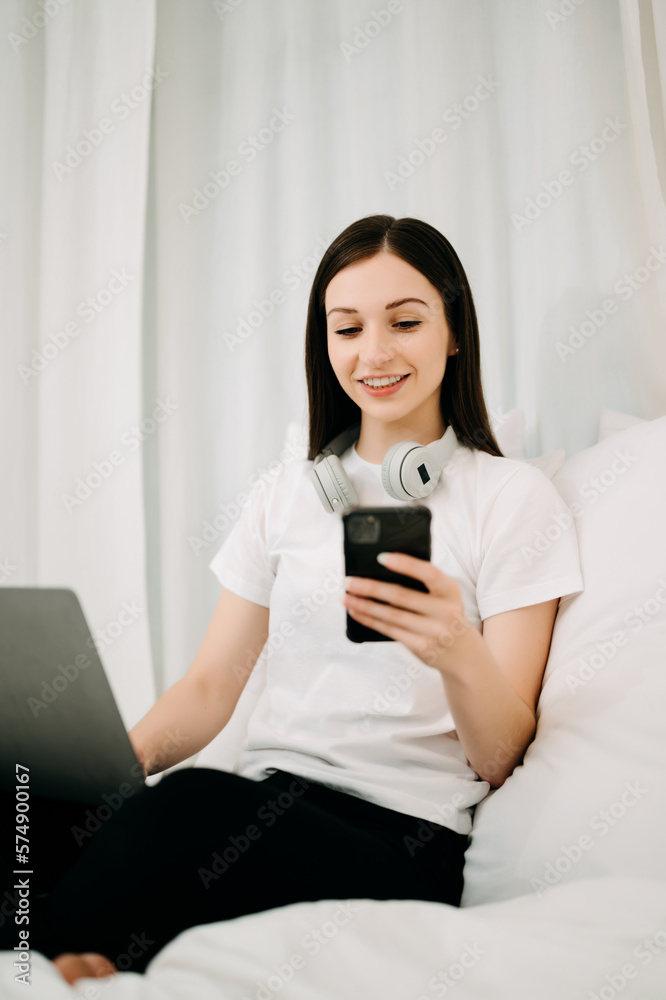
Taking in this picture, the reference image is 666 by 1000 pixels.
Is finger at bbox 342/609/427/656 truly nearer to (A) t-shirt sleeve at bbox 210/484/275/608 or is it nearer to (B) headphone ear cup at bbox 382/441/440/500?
(B) headphone ear cup at bbox 382/441/440/500

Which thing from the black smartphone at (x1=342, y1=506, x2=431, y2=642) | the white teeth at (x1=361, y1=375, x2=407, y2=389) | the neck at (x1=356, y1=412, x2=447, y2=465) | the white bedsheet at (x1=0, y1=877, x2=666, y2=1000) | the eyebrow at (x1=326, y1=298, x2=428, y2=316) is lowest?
the white bedsheet at (x1=0, y1=877, x2=666, y2=1000)

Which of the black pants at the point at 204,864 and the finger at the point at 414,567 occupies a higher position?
the finger at the point at 414,567

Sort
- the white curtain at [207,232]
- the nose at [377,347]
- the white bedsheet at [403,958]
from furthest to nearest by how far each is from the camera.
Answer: the white curtain at [207,232], the nose at [377,347], the white bedsheet at [403,958]

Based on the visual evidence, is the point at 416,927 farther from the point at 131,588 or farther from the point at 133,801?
the point at 131,588

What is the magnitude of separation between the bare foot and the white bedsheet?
0.13 feet

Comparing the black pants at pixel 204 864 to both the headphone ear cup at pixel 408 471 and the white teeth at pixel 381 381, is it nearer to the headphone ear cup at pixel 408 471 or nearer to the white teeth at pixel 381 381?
the headphone ear cup at pixel 408 471

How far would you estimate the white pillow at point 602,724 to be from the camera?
747mm

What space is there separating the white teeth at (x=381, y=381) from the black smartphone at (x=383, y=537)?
0.40 meters

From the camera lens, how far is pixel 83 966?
594 millimetres

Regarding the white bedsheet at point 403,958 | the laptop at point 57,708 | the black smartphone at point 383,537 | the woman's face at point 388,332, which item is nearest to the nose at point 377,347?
the woman's face at point 388,332

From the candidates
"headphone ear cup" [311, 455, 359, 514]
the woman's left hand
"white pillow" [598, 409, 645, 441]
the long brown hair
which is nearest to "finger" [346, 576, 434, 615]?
the woman's left hand

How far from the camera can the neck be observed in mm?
1112

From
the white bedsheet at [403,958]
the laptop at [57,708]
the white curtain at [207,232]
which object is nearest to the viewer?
the white bedsheet at [403,958]

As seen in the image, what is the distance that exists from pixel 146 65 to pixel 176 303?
1.56ft
